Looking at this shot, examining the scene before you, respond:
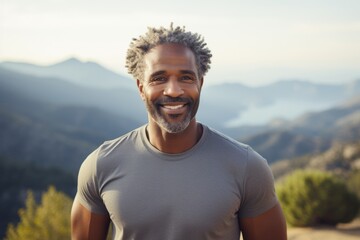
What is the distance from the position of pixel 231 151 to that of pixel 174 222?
1.62 ft

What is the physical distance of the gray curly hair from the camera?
7.78 ft

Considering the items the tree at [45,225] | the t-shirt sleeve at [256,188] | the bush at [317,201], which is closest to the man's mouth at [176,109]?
the t-shirt sleeve at [256,188]

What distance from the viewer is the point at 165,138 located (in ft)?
7.75

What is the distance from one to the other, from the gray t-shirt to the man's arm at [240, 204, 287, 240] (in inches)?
1.6

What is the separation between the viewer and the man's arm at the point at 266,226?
2336mm

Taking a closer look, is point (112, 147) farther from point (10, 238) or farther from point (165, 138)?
point (10, 238)

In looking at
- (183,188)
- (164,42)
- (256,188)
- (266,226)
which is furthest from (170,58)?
(266,226)

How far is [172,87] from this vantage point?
2.29 m

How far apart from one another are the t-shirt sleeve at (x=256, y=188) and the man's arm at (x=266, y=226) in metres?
0.04

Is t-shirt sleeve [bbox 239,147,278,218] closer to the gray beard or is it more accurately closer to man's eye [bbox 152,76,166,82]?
the gray beard

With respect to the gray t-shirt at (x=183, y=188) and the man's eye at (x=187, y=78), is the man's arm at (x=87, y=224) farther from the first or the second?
the man's eye at (x=187, y=78)

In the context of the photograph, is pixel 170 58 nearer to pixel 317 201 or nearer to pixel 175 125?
pixel 175 125

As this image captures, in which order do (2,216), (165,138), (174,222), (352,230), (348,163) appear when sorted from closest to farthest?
(174,222) < (165,138) < (352,230) < (348,163) < (2,216)

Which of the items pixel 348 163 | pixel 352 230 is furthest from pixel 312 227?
pixel 348 163
